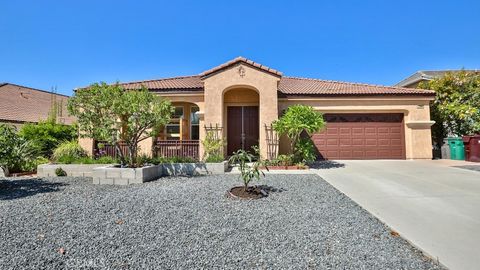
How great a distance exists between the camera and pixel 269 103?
11.8 meters

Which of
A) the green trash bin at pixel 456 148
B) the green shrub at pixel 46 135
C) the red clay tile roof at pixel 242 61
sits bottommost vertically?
the green trash bin at pixel 456 148

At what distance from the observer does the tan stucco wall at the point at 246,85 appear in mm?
11812

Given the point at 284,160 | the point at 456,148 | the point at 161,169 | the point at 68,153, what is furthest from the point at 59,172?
the point at 456,148

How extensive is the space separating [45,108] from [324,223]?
28469mm

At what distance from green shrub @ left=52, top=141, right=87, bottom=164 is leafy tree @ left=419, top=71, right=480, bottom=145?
1967 centimetres

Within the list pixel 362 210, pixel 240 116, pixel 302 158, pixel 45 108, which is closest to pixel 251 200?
pixel 362 210

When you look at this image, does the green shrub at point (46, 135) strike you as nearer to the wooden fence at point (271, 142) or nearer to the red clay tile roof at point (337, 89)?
the wooden fence at point (271, 142)

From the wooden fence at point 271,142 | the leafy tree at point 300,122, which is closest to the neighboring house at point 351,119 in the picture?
the wooden fence at point 271,142

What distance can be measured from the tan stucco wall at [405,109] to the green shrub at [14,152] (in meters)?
11.4

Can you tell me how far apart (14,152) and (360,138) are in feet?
51.3

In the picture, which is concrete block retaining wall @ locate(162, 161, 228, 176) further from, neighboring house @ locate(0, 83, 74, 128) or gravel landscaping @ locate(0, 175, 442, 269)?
neighboring house @ locate(0, 83, 74, 128)

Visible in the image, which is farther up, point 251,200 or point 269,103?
point 269,103

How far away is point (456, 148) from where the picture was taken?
13.5 metres

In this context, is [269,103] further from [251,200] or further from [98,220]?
[98,220]
